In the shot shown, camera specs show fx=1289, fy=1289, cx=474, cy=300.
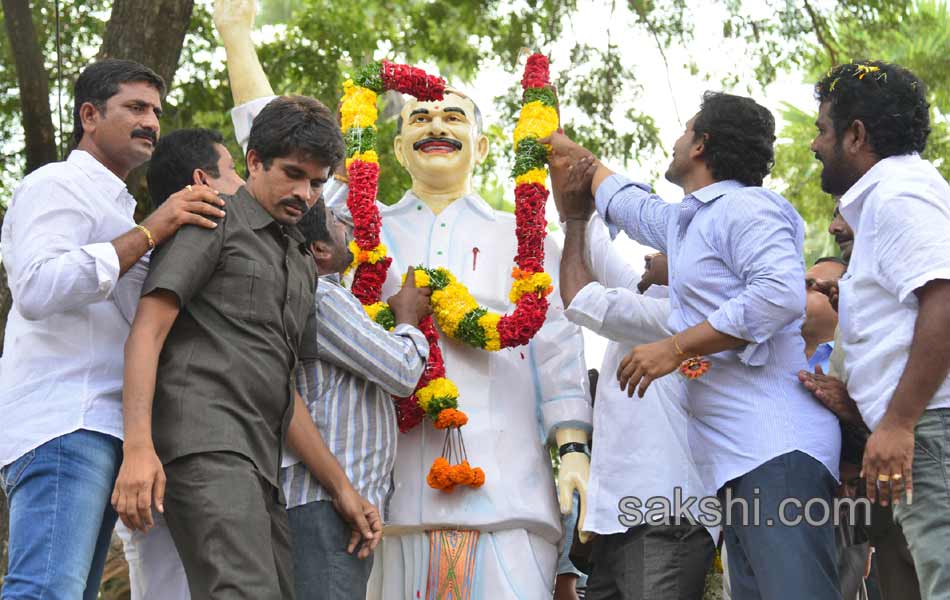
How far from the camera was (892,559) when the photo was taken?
173 inches

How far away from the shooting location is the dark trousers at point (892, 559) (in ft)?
14.3

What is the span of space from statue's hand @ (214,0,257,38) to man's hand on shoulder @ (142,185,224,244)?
2.52m

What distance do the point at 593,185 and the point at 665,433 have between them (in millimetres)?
1020

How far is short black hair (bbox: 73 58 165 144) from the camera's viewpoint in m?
4.24

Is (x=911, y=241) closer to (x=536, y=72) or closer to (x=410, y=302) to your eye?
(x=410, y=302)

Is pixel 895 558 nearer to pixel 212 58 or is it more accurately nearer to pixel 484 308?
pixel 484 308

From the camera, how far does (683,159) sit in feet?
15.0

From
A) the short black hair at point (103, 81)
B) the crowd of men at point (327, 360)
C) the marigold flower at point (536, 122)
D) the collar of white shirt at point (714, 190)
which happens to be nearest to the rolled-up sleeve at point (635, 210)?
the crowd of men at point (327, 360)

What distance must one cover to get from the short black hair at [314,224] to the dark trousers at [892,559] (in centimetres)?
217

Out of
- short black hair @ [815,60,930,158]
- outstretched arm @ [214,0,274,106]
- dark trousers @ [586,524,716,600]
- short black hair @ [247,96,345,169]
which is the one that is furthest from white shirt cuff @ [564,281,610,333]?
outstretched arm @ [214,0,274,106]

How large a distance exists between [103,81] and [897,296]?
2.61m

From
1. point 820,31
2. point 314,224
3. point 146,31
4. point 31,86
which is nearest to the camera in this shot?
point 314,224

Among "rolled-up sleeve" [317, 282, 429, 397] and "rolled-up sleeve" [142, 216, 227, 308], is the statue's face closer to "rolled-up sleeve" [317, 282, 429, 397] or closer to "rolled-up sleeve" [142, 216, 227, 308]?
"rolled-up sleeve" [317, 282, 429, 397]

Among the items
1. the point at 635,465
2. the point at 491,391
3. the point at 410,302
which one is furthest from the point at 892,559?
the point at 410,302
